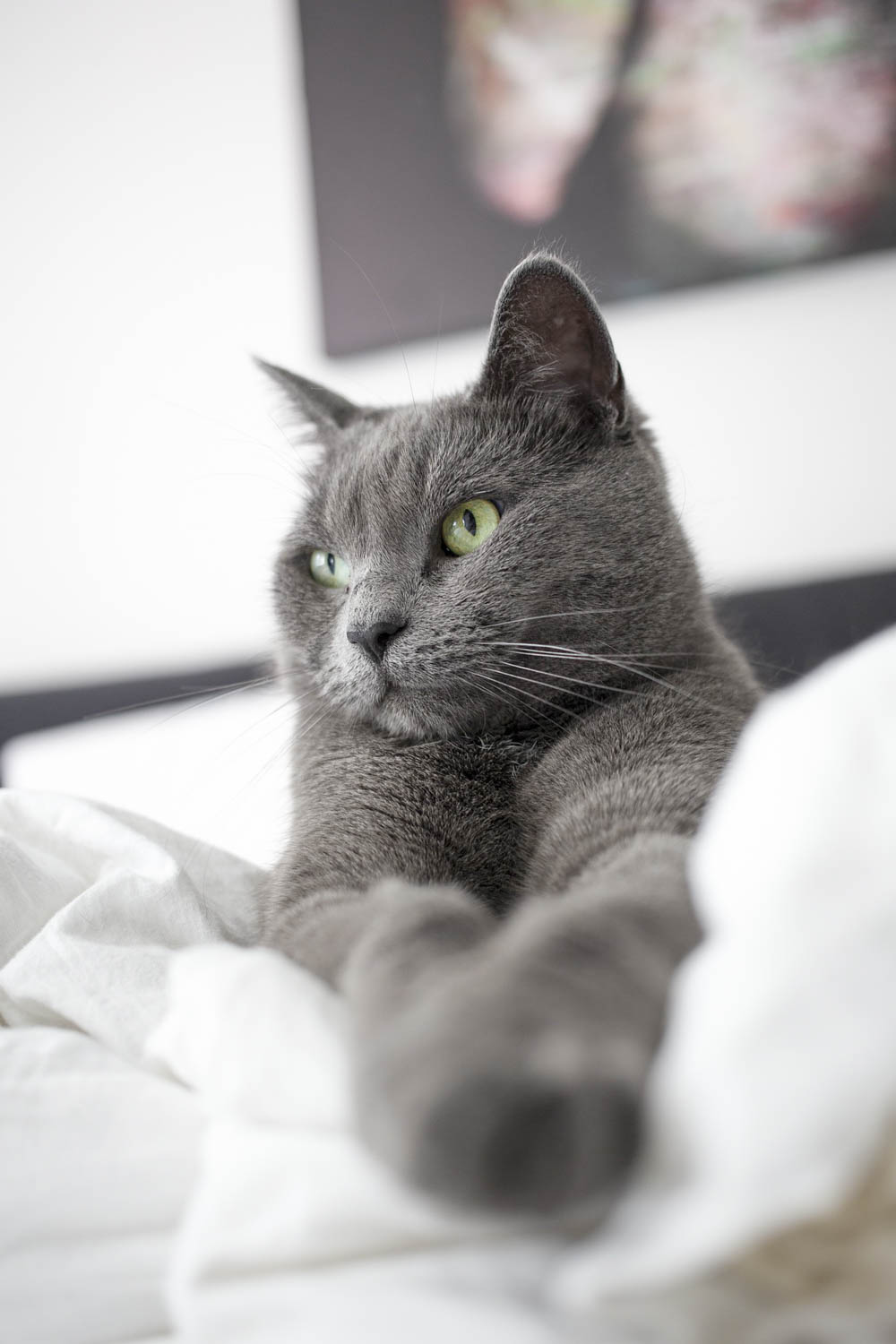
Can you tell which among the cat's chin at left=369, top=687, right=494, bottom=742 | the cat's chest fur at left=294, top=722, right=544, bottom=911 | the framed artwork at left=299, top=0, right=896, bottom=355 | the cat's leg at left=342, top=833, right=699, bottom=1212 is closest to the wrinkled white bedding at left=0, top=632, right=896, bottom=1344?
the cat's leg at left=342, top=833, right=699, bottom=1212

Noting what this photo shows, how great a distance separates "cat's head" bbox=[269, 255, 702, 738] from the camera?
1.01 metres

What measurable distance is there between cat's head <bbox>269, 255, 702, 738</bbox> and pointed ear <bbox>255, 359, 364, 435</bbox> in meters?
0.18

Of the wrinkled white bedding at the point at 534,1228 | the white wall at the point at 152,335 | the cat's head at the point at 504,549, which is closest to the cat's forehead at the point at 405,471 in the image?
the cat's head at the point at 504,549

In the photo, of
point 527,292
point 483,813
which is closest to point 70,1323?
point 483,813

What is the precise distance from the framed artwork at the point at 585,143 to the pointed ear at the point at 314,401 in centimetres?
115

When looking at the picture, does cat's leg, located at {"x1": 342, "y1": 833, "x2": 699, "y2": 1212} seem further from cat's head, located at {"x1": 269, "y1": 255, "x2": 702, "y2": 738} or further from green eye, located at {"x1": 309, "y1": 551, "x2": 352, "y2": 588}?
green eye, located at {"x1": 309, "y1": 551, "x2": 352, "y2": 588}

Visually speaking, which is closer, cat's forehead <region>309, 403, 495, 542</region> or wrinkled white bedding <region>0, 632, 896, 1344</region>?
wrinkled white bedding <region>0, 632, 896, 1344</region>

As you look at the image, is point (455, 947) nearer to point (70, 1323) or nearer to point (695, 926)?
point (695, 926)

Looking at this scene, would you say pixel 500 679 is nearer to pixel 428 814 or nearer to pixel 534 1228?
pixel 428 814

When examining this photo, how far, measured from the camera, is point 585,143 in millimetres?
2441

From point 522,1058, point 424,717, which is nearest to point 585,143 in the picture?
point 424,717

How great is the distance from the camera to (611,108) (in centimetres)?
241

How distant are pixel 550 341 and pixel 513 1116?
918 mm

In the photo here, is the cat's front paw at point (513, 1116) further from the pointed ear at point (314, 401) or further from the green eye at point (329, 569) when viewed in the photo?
the pointed ear at point (314, 401)
